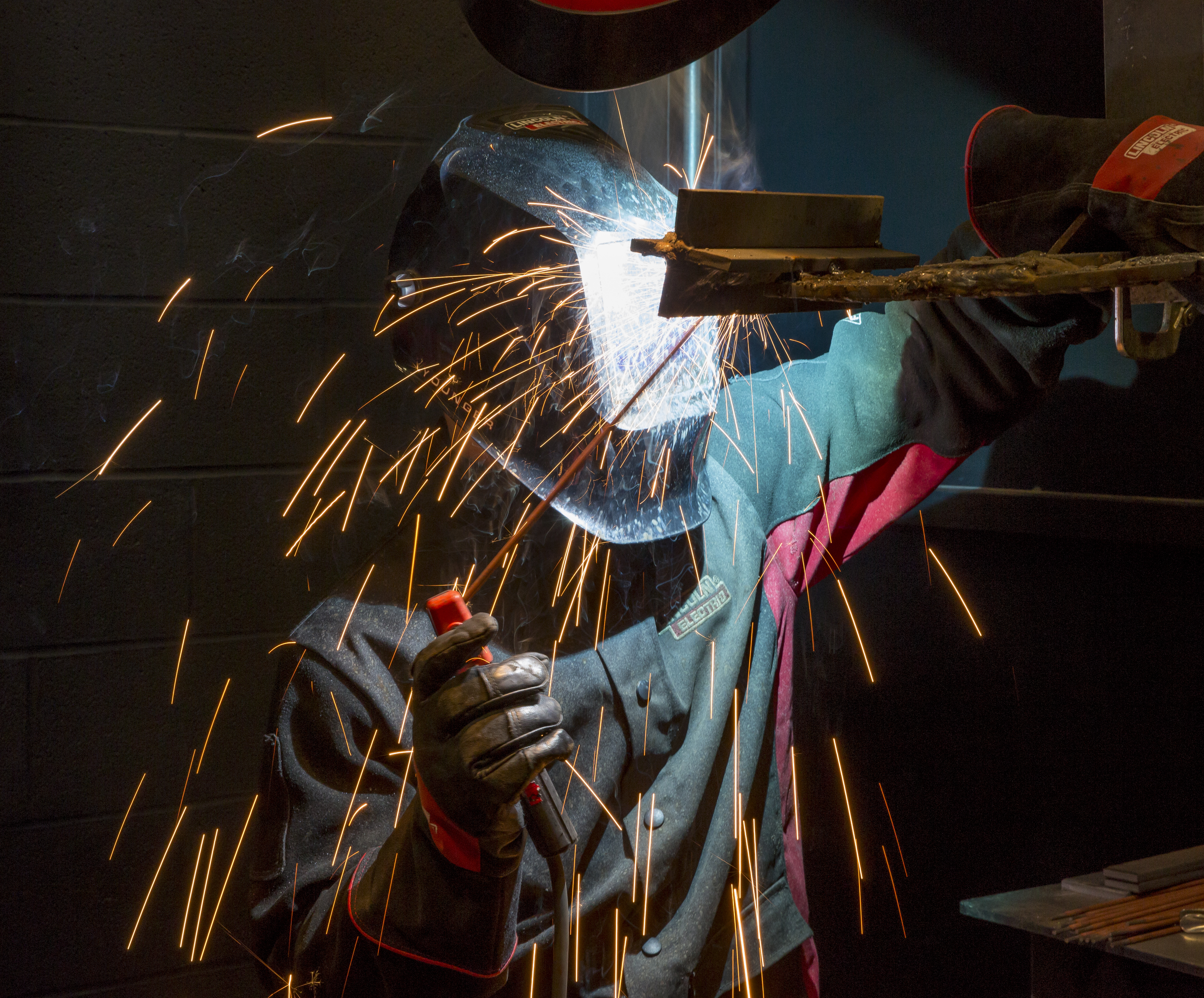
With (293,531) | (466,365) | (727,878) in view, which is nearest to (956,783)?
(727,878)

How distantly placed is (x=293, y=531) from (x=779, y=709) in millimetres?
1141

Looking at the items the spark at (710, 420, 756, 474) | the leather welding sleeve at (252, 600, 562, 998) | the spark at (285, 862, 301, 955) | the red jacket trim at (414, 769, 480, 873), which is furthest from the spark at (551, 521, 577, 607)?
the spark at (285, 862, 301, 955)

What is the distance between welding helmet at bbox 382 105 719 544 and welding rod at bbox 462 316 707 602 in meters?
0.02

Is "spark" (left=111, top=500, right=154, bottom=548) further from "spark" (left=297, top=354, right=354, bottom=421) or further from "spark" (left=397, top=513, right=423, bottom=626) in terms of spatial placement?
"spark" (left=397, top=513, right=423, bottom=626)

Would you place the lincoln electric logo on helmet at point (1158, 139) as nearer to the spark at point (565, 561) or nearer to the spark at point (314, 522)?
the spark at point (565, 561)

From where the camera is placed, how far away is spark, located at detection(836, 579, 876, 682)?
2.31 metres

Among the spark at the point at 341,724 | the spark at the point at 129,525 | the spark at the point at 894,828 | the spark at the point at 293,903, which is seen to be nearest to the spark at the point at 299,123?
the spark at the point at 129,525

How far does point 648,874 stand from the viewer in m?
1.54

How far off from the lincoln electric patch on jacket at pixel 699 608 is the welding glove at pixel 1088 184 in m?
0.69

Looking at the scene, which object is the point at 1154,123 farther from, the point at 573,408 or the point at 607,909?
the point at 607,909

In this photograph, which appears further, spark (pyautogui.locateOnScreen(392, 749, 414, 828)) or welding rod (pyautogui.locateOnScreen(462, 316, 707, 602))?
spark (pyautogui.locateOnScreen(392, 749, 414, 828))

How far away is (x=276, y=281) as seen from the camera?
2.15 meters

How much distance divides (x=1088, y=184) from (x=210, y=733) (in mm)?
1965

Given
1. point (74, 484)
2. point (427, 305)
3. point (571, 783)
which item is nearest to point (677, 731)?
point (571, 783)
